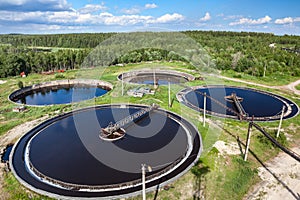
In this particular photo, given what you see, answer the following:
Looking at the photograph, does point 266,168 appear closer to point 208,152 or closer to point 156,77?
point 208,152

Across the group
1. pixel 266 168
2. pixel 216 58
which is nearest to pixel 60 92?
pixel 266 168

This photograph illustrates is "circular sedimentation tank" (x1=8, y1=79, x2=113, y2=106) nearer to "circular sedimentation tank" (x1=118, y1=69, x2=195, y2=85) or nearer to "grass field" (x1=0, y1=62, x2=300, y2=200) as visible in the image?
"grass field" (x1=0, y1=62, x2=300, y2=200)

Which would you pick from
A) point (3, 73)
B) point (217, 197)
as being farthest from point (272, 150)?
point (3, 73)

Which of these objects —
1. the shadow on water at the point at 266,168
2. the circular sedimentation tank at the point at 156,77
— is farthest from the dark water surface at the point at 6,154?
the circular sedimentation tank at the point at 156,77

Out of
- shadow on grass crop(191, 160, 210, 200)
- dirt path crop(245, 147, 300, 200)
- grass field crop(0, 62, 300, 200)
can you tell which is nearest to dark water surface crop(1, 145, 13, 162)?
grass field crop(0, 62, 300, 200)

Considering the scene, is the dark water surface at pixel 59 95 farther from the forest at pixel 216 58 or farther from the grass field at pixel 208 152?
the forest at pixel 216 58

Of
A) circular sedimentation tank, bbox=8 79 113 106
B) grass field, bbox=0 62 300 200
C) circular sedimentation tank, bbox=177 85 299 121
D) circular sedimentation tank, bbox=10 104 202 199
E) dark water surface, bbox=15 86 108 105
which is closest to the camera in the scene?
grass field, bbox=0 62 300 200

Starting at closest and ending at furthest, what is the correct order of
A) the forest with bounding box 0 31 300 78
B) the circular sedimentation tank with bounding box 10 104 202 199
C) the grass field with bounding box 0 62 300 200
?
the grass field with bounding box 0 62 300 200
the circular sedimentation tank with bounding box 10 104 202 199
the forest with bounding box 0 31 300 78

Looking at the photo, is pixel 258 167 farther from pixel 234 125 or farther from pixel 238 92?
pixel 238 92
